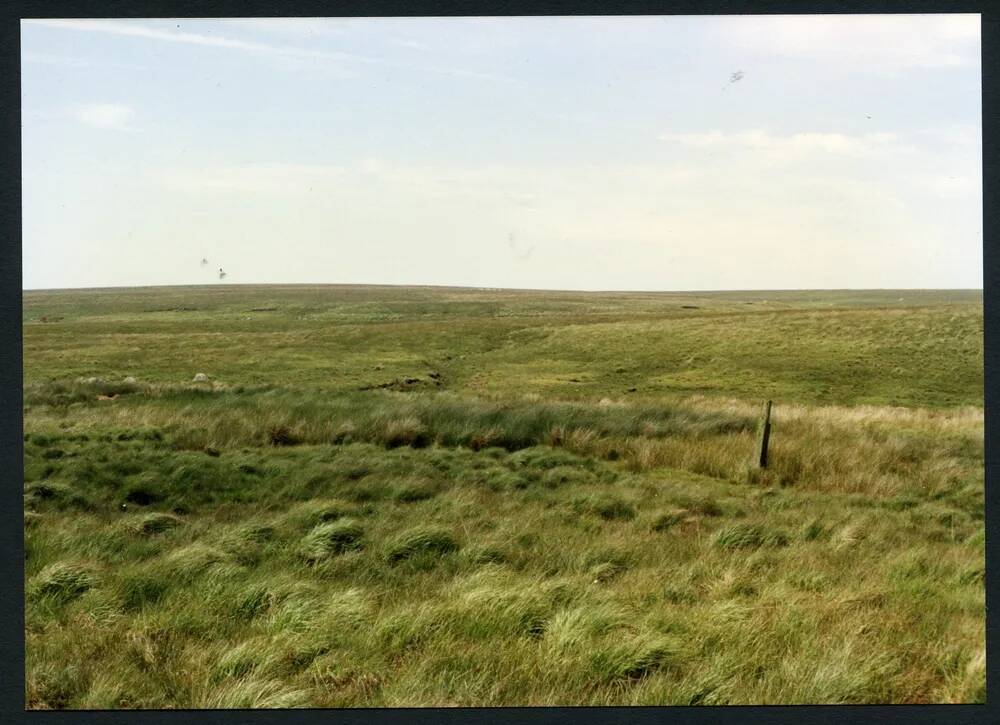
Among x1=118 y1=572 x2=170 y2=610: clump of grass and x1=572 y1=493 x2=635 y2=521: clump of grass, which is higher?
x1=118 y1=572 x2=170 y2=610: clump of grass

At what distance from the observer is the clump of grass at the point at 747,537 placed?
25.7ft

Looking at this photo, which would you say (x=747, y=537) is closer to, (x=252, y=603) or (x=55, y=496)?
(x=252, y=603)

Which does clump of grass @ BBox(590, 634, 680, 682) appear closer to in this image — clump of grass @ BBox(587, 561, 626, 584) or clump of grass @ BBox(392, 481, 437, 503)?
clump of grass @ BBox(587, 561, 626, 584)

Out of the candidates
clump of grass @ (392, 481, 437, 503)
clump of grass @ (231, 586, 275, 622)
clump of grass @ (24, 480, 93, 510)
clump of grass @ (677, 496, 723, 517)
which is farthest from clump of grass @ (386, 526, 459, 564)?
clump of grass @ (24, 480, 93, 510)

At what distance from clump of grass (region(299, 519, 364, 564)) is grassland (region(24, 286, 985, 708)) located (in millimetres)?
28

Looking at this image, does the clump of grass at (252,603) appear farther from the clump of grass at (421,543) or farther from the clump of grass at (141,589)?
the clump of grass at (421,543)

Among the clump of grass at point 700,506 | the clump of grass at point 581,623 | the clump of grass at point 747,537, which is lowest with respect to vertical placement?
the clump of grass at point 700,506

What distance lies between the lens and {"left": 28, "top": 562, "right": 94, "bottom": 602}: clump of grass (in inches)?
243

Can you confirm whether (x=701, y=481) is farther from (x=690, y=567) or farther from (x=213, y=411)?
(x=213, y=411)

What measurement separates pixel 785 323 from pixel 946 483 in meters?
47.6

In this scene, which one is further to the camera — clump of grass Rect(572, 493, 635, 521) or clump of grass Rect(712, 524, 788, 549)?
clump of grass Rect(572, 493, 635, 521)

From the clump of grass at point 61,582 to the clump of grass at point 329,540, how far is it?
5.93ft

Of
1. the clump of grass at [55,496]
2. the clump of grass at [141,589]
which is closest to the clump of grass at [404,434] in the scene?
the clump of grass at [55,496]

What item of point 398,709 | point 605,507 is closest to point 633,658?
point 398,709
